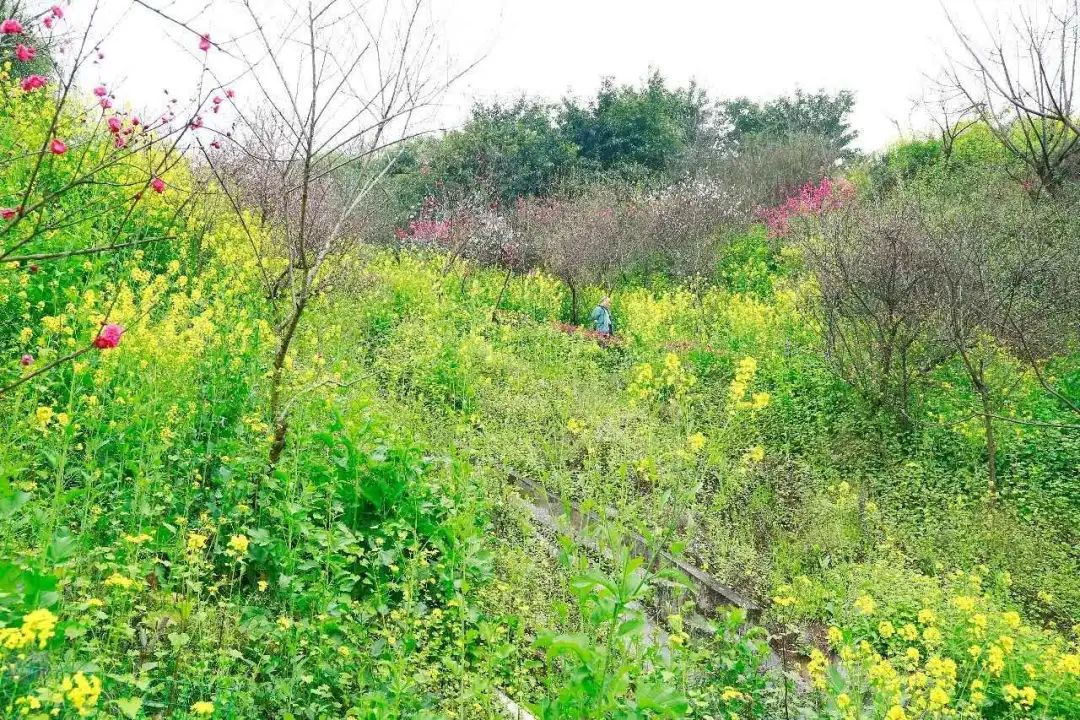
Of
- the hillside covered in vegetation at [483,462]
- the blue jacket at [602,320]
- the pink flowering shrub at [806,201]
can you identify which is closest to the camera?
the hillside covered in vegetation at [483,462]

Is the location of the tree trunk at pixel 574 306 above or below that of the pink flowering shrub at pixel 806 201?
below

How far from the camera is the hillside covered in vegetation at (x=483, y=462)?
2688 mm

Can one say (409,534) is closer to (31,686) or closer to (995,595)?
(31,686)

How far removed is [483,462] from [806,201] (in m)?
16.9

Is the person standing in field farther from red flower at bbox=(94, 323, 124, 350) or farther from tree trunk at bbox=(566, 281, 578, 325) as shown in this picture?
red flower at bbox=(94, 323, 124, 350)

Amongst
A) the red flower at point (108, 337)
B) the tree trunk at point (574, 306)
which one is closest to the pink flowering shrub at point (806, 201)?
the tree trunk at point (574, 306)

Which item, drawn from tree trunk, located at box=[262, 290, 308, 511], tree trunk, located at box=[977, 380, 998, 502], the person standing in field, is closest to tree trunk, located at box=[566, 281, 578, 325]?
the person standing in field

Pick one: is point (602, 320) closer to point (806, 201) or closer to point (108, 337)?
point (806, 201)

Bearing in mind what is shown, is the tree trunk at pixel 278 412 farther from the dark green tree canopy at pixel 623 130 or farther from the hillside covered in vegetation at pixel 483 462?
the dark green tree canopy at pixel 623 130

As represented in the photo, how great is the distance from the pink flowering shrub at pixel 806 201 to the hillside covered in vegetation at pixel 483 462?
4913 millimetres

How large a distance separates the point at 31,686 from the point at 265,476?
5.56 feet

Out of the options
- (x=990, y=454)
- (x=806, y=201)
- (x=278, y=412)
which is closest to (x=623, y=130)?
(x=806, y=201)

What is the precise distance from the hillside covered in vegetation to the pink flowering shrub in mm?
4913

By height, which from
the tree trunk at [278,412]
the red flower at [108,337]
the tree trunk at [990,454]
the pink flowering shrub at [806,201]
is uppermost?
the pink flowering shrub at [806,201]
